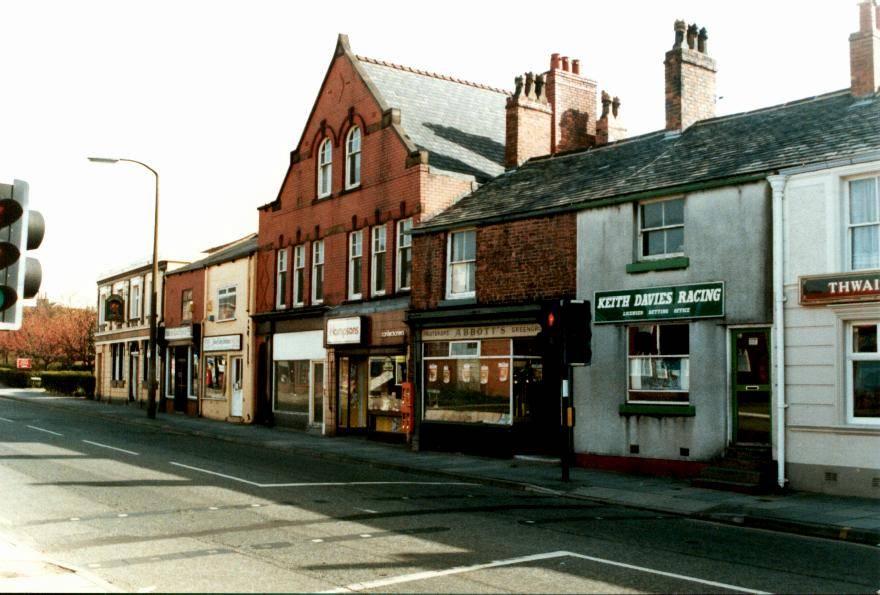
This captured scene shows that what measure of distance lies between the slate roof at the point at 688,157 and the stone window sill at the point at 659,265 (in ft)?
4.60

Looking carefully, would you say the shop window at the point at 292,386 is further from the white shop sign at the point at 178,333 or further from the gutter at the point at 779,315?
the gutter at the point at 779,315

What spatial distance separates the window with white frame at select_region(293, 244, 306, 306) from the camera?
31.1 metres

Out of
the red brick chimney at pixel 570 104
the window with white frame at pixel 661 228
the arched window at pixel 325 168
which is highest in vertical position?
the red brick chimney at pixel 570 104

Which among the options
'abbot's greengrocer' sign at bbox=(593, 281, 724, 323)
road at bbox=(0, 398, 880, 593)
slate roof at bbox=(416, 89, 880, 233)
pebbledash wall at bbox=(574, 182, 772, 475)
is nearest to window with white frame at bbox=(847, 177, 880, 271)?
slate roof at bbox=(416, 89, 880, 233)

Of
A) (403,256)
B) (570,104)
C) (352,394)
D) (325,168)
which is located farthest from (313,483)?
(325,168)

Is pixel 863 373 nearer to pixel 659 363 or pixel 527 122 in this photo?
pixel 659 363

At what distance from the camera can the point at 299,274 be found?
1238 inches

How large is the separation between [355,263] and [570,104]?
8.06m

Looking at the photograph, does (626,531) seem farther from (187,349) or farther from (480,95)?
(187,349)

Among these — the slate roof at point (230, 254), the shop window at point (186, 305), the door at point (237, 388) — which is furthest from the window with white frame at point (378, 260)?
the shop window at point (186, 305)

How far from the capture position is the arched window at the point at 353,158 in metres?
28.6

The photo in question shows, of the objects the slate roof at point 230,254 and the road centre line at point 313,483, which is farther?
the slate roof at point 230,254

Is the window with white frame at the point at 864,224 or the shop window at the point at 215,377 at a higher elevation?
the window with white frame at the point at 864,224

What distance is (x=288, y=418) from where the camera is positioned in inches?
1216
